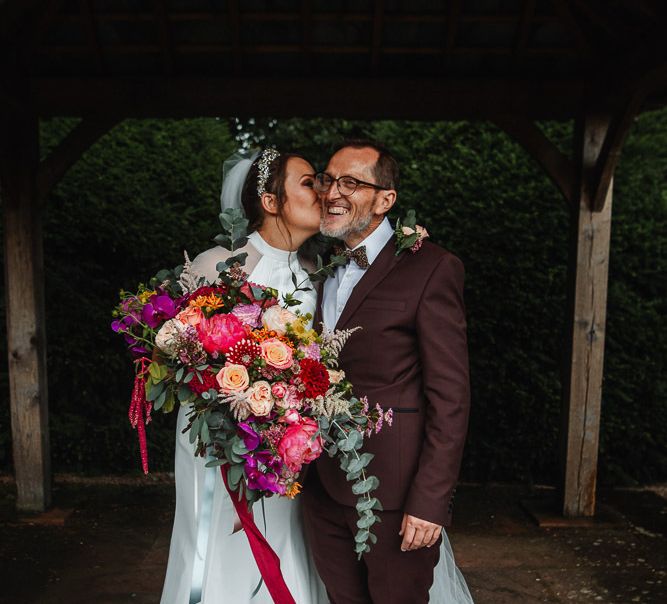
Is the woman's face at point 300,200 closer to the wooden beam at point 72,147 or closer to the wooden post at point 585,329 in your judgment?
the wooden beam at point 72,147

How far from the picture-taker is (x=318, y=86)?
471 centimetres

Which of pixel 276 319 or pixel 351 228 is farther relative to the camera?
pixel 351 228

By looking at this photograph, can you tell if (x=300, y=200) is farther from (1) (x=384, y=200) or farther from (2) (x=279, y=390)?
(2) (x=279, y=390)

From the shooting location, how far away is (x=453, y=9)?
4.37 metres

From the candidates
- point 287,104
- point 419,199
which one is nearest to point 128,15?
point 287,104

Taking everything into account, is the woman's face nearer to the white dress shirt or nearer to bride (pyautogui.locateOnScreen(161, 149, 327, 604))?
bride (pyautogui.locateOnScreen(161, 149, 327, 604))

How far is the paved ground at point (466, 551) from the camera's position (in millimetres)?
3912

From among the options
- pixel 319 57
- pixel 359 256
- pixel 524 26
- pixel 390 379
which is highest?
pixel 524 26

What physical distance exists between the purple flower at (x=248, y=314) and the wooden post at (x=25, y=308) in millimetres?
3223

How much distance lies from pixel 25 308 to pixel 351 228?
317 cm

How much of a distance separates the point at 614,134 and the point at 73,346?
4252 millimetres

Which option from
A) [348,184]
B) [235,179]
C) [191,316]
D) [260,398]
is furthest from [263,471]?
[235,179]

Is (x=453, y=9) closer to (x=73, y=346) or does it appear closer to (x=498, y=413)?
(x=498, y=413)

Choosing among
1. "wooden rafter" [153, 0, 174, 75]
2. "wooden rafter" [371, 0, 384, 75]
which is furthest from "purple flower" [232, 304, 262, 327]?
"wooden rafter" [153, 0, 174, 75]
